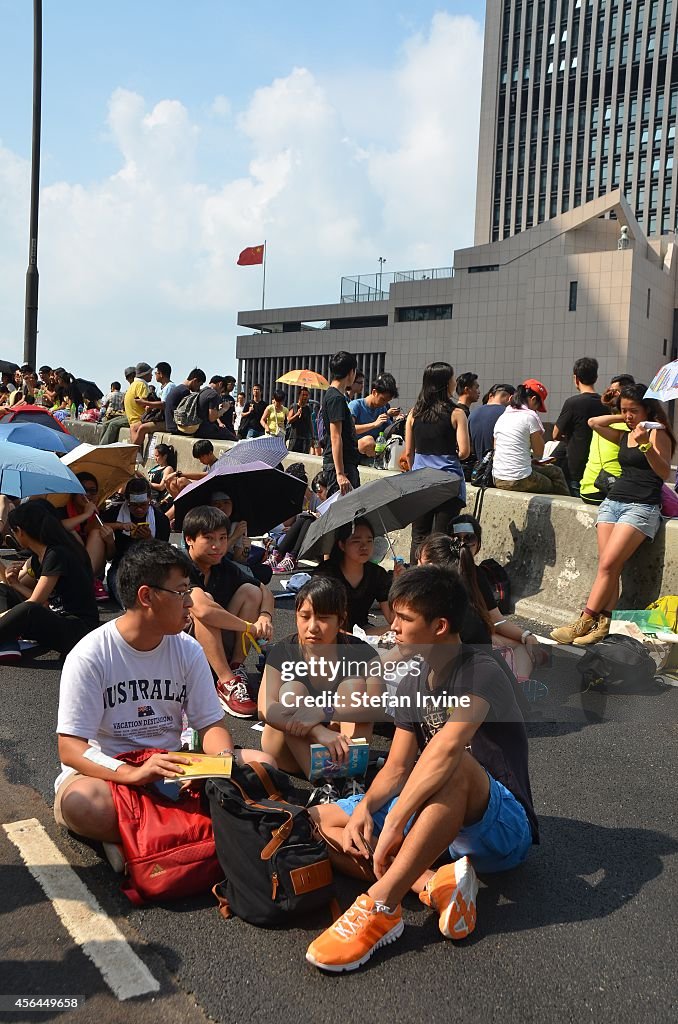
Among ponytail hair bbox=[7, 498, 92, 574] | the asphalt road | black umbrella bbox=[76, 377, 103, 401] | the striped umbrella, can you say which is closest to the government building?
the striped umbrella

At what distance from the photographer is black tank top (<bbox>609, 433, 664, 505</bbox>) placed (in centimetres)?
691

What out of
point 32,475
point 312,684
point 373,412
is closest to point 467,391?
point 373,412

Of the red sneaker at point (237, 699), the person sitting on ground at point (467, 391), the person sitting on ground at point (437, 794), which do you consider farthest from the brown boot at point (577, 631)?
Result: the person sitting on ground at point (437, 794)

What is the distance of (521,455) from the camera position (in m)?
8.77

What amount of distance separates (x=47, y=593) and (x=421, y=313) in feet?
208

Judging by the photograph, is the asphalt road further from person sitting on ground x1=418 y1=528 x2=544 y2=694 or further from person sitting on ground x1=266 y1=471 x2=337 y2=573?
person sitting on ground x1=266 y1=471 x2=337 y2=573

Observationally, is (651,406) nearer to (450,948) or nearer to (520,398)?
(520,398)

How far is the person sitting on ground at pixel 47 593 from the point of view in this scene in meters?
6.41

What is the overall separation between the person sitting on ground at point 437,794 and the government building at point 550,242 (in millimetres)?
49361

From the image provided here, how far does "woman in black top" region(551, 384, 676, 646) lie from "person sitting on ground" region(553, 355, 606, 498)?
7.28ft

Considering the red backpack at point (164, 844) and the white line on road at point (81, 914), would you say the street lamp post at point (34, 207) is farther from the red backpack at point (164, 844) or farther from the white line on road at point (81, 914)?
the red backpack at point (164, 844)

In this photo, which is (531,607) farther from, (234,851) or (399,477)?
(234,851)

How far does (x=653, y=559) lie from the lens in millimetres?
7090

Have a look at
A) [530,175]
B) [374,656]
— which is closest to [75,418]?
[374,656]
